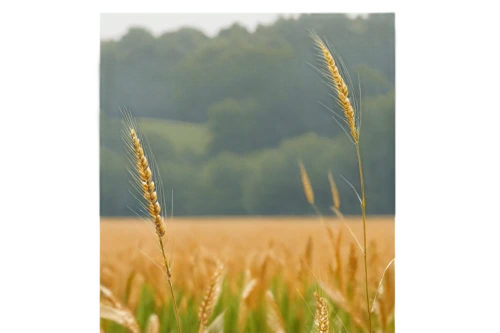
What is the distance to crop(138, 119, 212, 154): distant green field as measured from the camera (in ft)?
71.8

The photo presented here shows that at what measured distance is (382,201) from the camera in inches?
629

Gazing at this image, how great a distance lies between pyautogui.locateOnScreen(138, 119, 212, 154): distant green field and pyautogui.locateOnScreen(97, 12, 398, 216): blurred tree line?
0.42 meters

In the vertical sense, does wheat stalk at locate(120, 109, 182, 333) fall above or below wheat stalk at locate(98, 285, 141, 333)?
above

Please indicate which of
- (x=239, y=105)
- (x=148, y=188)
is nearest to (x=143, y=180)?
(x=148, y=188)

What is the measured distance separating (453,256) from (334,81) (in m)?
0.46

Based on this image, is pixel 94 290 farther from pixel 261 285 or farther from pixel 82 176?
pixel 261 285

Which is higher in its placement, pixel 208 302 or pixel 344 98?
pixel 344 98

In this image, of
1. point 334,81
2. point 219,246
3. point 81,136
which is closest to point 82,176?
point 81,136

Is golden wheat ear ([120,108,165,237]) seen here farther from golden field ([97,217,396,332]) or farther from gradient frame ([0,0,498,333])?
golden field ([97,217,396,332])

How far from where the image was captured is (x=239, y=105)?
21.0 metres

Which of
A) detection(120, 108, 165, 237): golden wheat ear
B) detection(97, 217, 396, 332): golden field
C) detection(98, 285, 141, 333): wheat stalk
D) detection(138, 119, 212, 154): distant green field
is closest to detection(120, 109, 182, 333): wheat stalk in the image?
detection(120, 108, 165, 237): golden wheat ear

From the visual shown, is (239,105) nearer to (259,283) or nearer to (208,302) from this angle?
(259,283)

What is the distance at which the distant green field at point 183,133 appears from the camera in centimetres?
2188

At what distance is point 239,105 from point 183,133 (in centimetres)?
361
